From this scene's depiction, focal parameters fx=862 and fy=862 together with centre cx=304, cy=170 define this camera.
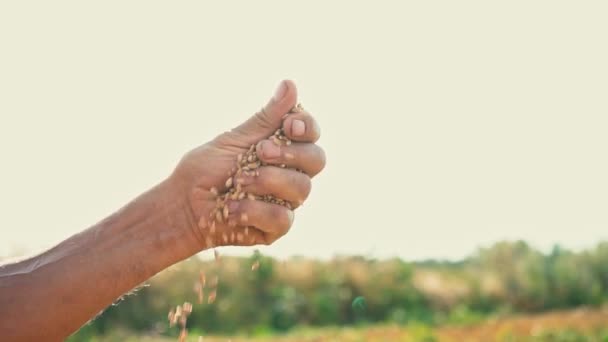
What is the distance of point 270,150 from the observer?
3.13m

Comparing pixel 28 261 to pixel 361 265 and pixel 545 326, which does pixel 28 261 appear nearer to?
pixel 545 326

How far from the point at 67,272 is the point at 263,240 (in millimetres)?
744

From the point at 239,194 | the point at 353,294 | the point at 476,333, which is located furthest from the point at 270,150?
the point at 353,294

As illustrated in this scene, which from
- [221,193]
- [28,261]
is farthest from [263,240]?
[28,261]

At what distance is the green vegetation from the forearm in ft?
21.1

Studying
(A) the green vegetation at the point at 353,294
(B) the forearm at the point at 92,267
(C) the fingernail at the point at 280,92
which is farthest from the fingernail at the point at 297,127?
(A) the green vegetation at the point at 353,294

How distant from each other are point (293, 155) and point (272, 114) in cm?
17

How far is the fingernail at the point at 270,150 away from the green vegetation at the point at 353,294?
264 inches

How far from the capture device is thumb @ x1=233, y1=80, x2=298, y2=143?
124 inches

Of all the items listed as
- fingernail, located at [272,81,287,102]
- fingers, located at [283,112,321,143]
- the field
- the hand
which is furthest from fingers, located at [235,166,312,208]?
the field

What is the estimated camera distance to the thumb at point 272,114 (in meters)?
3.14

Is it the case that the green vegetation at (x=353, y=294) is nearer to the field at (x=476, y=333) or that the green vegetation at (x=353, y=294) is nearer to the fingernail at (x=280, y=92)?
the field at (x=476, y=333)

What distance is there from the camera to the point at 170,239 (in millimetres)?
3285

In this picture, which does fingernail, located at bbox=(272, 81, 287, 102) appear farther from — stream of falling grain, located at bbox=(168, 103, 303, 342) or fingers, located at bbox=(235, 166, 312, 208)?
fingers, located at bbox=(235, 166, 312, 208)
